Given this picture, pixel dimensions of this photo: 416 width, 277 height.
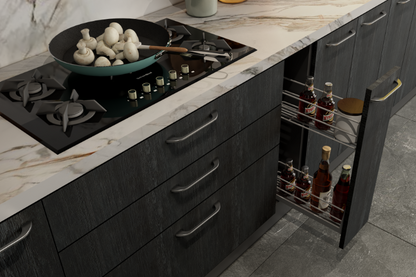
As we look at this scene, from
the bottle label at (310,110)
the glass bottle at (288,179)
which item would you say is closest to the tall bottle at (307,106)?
the bottle label at (310,110)

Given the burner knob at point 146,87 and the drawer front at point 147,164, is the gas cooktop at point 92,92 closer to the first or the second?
the burner knob at point 146,87

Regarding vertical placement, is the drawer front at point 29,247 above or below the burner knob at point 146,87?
below

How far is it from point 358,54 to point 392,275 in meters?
1.00

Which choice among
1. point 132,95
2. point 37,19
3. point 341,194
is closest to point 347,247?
point 341,194

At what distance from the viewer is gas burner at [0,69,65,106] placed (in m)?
1.31

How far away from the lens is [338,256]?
6.38ft

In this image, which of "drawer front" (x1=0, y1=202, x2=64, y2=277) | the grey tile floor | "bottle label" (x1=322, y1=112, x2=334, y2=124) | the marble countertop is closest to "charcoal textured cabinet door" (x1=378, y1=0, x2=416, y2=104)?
the marble countertop

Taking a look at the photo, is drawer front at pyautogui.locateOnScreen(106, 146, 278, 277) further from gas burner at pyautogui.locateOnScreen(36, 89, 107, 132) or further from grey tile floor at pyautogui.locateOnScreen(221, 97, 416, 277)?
gas burner at pyautogui.locateOnScreen(36, 89, 107, 132)

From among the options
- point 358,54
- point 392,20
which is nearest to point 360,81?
point 358,54

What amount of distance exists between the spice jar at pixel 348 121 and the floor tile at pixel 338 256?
1.90 ft

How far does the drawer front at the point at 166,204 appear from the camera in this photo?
121 centimetres

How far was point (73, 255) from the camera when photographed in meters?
1.17

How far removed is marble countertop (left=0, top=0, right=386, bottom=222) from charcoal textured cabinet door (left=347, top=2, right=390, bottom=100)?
3.0 inches

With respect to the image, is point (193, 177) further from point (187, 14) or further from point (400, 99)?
point (400, 99)
